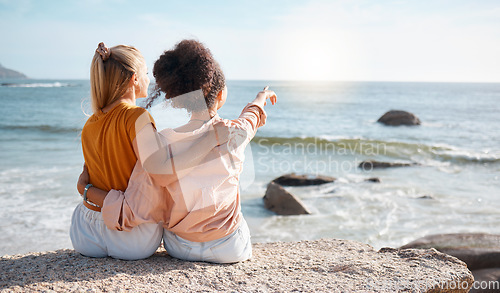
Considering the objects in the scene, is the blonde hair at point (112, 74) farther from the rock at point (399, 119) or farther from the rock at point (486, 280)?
the rock at point (399, 119)

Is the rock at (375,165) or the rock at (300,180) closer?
the rock at (300,180)

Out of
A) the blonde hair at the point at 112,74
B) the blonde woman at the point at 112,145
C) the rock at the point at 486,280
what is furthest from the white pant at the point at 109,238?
the rock at the point at 486,280

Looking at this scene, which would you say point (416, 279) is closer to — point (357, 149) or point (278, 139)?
point (357, 149)

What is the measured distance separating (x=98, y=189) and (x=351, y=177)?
7.62 metres

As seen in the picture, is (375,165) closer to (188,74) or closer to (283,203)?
Result: (283,203)

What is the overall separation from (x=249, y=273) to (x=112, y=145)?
44.3 inches

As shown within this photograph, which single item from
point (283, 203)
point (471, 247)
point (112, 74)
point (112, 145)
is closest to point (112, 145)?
point (112, 145)

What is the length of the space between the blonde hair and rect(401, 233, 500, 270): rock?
3588 millimetres

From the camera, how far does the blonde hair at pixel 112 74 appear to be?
2.33 m

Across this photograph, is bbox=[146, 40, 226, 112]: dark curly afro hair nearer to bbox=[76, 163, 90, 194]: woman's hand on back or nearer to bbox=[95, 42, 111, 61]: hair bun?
bbox=[95, 42, 111, 61]: hair bun

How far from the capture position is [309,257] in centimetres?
294

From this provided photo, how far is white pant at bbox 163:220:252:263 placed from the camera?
103 inches

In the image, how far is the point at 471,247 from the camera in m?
4.23

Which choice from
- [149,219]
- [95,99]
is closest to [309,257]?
[149,219]
